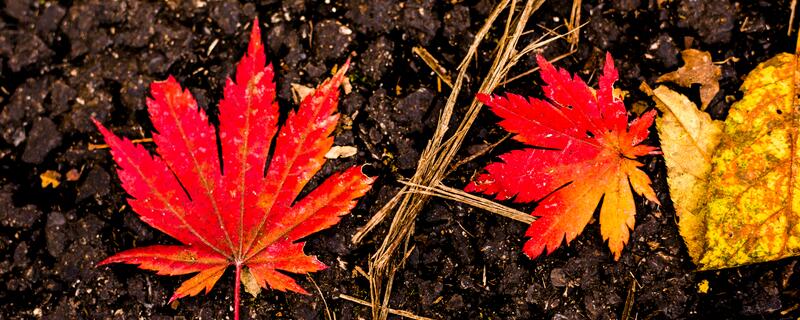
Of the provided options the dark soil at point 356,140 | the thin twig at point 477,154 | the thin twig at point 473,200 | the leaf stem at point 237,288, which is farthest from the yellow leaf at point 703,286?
the leaf stem at point 237,288

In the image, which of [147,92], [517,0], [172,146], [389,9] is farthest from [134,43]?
[517,0]

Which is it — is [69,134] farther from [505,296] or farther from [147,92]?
[505,296]

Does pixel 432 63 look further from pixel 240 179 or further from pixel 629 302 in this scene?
pixel 629 302

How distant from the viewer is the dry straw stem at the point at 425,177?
2.11 metres

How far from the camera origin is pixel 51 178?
223 centimetres

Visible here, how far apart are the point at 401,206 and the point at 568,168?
2.03 feet

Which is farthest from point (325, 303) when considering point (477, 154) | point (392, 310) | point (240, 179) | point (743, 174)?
point (743, 174)

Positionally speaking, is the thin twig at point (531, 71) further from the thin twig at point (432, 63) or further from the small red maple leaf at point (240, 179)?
the small red maple leaf at point (240, 179)

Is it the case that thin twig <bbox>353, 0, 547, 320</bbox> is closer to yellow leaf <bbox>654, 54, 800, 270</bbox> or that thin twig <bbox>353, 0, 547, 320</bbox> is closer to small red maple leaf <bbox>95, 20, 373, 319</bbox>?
small red maple leaf <bbox>95, 20, 373, 319</bbox>

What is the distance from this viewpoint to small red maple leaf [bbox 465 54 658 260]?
1922 millimetres

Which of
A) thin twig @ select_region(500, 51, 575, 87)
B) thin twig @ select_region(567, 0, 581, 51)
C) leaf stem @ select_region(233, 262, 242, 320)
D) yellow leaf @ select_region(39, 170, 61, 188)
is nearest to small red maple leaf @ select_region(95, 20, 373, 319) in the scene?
leaf stem @ select_region(233, 262, 242, 320)

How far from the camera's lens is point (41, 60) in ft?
7.52

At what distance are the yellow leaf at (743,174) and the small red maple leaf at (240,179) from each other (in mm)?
1167

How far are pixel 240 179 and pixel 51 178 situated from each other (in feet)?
3.02
